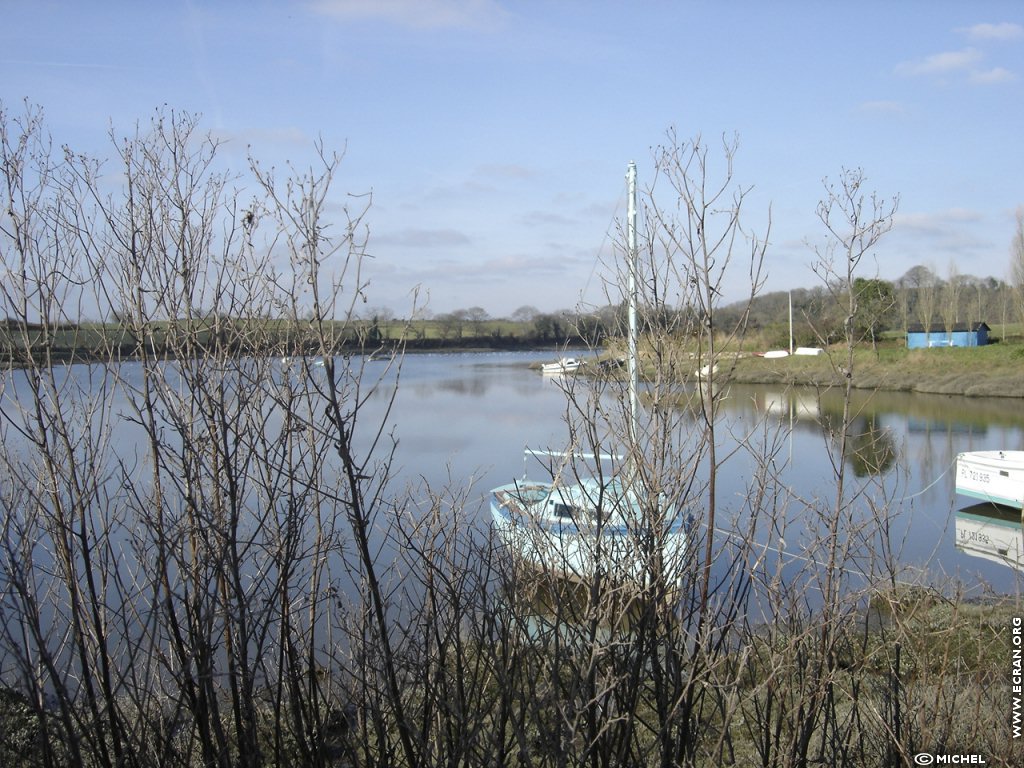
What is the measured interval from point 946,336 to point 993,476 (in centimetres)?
2812

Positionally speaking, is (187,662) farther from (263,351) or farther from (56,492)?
(263,351)

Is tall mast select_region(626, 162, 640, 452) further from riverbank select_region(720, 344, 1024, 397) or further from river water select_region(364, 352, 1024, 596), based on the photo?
riverbank select_region(720, 344, 1024, 397)

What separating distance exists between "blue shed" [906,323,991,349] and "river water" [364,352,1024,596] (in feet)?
22.4

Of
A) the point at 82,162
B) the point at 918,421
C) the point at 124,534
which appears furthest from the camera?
the point at 918,421

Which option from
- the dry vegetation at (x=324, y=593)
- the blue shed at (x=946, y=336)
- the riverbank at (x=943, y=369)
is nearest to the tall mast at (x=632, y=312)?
the dry vegetation at (x=324, y=593)

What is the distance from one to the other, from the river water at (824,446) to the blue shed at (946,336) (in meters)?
6.84

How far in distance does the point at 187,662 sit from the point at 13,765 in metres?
0.80

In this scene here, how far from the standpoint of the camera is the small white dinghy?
14.2 meters

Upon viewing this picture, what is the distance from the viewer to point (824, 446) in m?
12.5

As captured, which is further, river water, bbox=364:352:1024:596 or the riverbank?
the riverbank

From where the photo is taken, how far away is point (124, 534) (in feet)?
31.4

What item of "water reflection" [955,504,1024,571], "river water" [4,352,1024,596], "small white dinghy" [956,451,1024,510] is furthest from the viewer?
"small white dinghy" [956,451,1024,510]

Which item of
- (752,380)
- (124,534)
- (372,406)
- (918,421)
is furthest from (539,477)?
(752,380)

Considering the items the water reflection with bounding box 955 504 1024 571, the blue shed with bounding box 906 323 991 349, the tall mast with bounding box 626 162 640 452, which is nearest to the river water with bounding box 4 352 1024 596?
the water reflection with bounding box 955 504 1024 571
